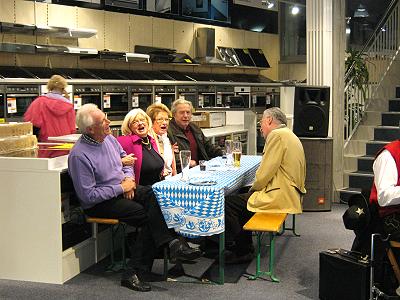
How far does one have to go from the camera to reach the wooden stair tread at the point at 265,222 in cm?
471

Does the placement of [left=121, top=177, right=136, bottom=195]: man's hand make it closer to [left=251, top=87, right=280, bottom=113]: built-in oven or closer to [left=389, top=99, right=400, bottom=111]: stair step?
[left=389, top=99, right=400, bottom=111]: stair step

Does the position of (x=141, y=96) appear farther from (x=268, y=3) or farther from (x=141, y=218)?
(x=141, y=218)

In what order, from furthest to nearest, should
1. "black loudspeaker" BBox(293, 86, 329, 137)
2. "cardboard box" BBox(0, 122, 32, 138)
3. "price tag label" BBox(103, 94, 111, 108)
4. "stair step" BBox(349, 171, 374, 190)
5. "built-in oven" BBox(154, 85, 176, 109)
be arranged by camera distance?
"built-in oven" BBox(154, 85, 176, 109), "price tag label" BBox(103, 94, 111, 108), "stair step" BBox(349, 171, 374, 190), "black loudspeaker" BBox(293, 86, 329, 137), "cardboard box" BBox(0, 122, 32, 138)

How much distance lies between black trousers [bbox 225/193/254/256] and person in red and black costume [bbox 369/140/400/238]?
4.75 ft

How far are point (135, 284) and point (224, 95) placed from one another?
8187mm

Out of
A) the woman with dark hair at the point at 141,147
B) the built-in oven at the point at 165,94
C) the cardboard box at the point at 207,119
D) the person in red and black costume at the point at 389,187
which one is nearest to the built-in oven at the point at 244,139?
the cardboard box at the point at 207,119

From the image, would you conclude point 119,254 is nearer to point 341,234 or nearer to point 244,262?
point 244,262

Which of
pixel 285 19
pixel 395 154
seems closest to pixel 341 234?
pixel 395 154

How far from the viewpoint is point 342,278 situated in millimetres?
4191

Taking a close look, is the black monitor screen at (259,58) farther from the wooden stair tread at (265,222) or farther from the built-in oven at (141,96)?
the wooden stair tread at (265,222)

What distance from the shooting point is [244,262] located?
5398 millimetres

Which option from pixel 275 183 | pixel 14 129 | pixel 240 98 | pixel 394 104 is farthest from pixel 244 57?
pixel 14 129

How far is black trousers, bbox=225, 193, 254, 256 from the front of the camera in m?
5.18

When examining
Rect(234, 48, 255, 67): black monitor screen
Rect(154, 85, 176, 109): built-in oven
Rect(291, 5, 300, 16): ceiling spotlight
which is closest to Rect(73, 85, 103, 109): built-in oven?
Rect(154, 85, 176, 109): built-in oven
